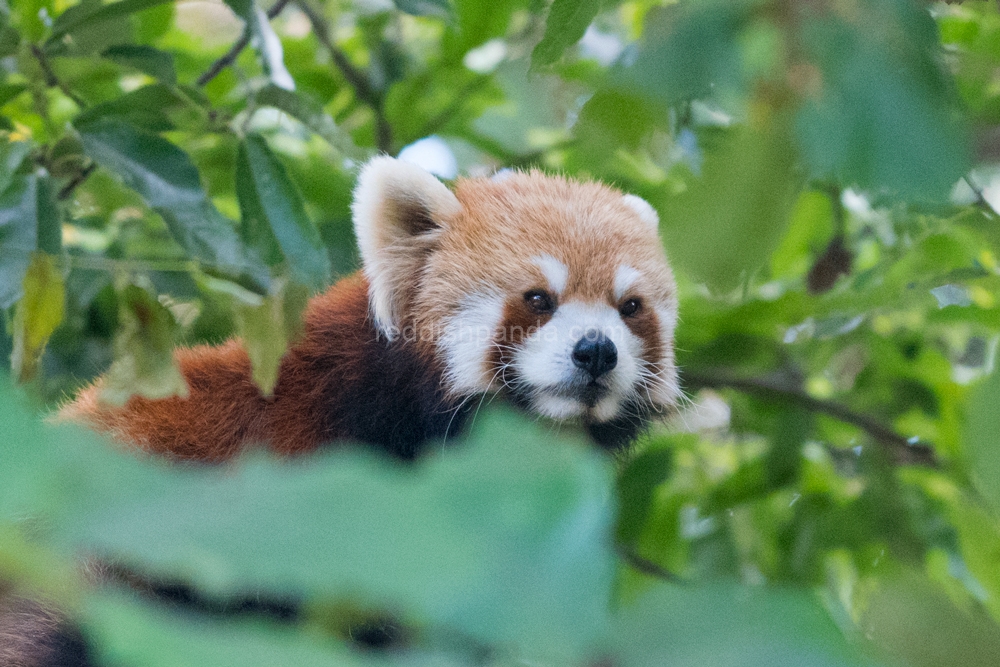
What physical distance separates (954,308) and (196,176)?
1.82 metres

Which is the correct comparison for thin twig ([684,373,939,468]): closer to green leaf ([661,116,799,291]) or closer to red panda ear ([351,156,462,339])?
red panda ear ([351,156,462,339])

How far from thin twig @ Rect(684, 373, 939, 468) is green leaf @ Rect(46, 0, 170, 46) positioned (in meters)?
1.70

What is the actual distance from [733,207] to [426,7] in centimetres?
137

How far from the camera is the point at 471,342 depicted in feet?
6.50

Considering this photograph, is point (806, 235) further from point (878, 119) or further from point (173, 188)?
point (878, 119)

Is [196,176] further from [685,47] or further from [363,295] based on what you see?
A: [685,47]

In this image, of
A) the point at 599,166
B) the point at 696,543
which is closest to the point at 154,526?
the point at 599,166

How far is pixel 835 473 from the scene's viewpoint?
290 cm

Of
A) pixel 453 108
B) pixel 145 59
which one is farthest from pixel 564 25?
pixel 453 108

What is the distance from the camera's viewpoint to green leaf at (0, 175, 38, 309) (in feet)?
5.15

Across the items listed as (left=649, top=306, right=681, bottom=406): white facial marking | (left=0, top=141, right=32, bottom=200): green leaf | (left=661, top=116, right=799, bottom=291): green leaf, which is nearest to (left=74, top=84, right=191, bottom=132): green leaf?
(left=0, top=141, right=32, bottom=200): green leaf

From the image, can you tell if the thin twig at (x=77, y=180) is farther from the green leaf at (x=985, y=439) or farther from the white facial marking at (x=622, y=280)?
the green leaf at (x=985, y=439)

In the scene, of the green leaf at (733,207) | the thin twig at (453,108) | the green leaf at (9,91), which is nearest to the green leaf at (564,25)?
the green leaf at (733,207)

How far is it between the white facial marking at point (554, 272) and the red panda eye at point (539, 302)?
0.09 ft
